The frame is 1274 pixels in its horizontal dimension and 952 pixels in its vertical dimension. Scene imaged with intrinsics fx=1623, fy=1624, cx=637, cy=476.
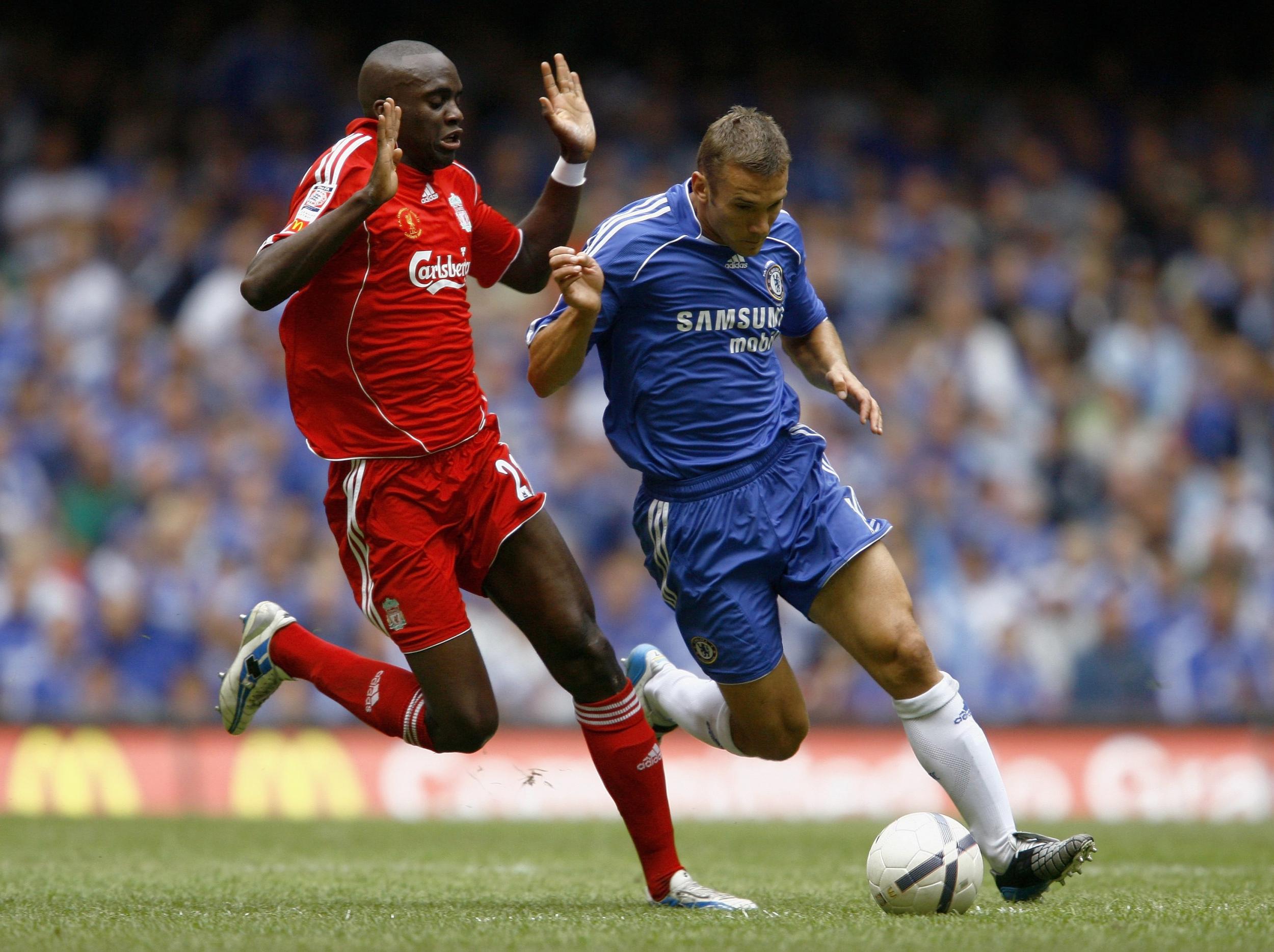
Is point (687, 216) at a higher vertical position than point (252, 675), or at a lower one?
higher

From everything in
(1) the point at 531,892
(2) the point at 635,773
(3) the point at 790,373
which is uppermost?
(3) the point at 790,373

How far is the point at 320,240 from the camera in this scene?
4.94m

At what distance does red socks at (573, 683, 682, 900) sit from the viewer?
5398 millimetres

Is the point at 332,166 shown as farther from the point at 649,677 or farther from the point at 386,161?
the point at 649,677

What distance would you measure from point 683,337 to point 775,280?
1.30 feet

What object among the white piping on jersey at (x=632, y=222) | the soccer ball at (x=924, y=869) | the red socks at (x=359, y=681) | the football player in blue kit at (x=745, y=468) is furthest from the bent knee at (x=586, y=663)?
the white piping on jersey at (x=632, y=222)

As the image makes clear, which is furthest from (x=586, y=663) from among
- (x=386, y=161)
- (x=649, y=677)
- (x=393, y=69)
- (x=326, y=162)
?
(x=393, y=69)

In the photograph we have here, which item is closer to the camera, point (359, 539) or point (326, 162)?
point (326, 162)

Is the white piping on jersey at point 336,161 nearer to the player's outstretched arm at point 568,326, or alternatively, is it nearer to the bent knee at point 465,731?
the player's outstretched arm at point 568,326

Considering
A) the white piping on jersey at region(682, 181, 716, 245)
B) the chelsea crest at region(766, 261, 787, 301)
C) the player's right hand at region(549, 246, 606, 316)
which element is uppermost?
the white piping on jersey at region(682, 181, 716, 245)

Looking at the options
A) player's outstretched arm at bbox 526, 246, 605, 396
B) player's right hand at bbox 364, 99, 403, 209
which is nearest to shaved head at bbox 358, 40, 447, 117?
player's right hand at bbox 364, 99, 403, 209

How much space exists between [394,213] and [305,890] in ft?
8.08

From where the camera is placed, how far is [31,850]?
7449 mm

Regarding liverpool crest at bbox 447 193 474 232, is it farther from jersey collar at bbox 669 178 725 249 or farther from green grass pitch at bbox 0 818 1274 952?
green grass pitch at bbox 0 818 1274 952
